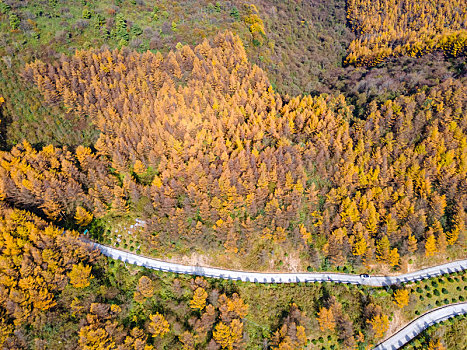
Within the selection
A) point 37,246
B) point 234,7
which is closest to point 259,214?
point 37,246

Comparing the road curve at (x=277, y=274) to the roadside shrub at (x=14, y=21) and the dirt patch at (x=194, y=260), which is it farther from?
the roadside shrub at (x=14, y=21)

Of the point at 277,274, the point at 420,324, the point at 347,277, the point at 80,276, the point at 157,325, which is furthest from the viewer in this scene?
the point at 347,277

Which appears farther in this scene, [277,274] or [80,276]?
[277,274]

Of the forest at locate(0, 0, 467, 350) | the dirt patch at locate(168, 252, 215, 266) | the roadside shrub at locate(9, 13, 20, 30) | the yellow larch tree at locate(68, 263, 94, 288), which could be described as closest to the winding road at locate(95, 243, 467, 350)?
the dirt patch at locate(168, 252, 215, 266)

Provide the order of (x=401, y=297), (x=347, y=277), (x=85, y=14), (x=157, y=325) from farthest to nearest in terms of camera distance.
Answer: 1. (x=85, y=14)
2. (x=347, y=277)
3. (x=401, y=297)
4. (x=157, y=325)

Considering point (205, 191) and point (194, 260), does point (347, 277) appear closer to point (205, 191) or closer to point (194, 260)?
point (194, 260)

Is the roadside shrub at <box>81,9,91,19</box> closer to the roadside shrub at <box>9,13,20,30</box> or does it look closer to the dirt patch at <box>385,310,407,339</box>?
the roadside shrub at <box>9,13,20,30</box>

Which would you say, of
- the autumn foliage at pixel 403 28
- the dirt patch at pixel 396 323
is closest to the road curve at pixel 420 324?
the dirt patch at pixel 396 323

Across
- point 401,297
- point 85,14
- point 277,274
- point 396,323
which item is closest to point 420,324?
point 396,323
